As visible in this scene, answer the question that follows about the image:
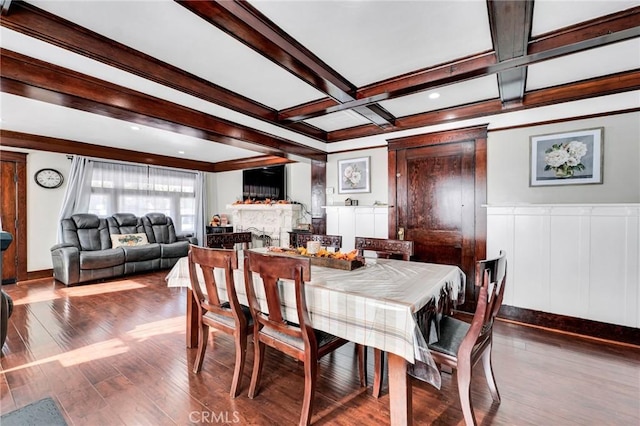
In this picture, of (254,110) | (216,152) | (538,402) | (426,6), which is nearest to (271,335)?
(538,402)

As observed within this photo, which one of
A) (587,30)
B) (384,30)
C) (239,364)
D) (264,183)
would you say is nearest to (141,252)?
(264,183)

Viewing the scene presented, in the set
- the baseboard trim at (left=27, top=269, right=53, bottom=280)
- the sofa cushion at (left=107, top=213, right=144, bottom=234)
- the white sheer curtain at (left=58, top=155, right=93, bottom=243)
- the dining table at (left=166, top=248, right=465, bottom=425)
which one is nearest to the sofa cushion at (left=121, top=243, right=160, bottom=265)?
the sofa cushion at (left=107, top=213, right=144, bottom=234)

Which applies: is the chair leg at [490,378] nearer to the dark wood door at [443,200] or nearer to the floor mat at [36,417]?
the dark wood door at [443,200]

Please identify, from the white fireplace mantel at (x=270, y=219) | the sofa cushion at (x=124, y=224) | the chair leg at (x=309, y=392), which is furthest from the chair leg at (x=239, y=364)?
the sofa cushion at (x=124, y=224)

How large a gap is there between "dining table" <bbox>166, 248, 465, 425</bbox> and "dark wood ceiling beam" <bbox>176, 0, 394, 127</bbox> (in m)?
1.57

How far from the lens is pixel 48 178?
17.3 feet

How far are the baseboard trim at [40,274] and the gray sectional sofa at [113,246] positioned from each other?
17.8 inches

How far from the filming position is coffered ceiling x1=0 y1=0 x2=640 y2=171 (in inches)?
71.6

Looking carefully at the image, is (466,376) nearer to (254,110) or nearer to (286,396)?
(286,396)

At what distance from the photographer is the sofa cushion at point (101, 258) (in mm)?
4734

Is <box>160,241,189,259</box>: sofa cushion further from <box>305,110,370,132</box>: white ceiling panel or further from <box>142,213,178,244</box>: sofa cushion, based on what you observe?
<box>305,110,370,132</box>: white ceiling panel

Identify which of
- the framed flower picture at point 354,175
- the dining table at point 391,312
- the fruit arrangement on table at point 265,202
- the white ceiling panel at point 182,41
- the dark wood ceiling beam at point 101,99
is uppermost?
the white ceiling panel at point 182,41

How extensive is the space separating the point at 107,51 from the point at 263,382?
2.62 metres

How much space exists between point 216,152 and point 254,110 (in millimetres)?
3027
